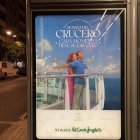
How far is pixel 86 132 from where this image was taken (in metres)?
4.14

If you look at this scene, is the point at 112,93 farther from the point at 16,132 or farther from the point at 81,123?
the point at 16,132

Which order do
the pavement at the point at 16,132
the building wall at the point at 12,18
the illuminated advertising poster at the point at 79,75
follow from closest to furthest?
the illuminated advertising poster at the point at 79,75 → the pavement at the point at 16,132 → the building wall at the point at 12,18

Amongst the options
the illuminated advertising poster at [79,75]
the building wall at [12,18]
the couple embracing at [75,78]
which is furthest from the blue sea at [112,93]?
the building wall at [12,18]

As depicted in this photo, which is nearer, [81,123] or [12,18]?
[81,123]

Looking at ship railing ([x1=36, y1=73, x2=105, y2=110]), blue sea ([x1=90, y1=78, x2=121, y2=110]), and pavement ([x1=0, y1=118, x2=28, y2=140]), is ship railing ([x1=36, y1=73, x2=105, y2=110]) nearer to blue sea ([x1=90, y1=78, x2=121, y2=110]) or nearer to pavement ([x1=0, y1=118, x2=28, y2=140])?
blue sea ([x1=90, y1=78, x2=121, y2=110])

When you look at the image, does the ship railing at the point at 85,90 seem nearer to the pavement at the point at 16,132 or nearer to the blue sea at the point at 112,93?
the blue sea at the point at 112,93

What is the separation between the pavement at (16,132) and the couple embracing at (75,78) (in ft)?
15.0

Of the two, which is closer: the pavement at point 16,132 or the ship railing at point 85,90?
the ship railing at point 85,90

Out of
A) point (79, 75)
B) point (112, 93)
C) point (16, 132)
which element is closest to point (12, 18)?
point (16, 132)

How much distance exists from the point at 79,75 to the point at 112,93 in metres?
0.41

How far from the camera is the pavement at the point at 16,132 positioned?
8709mm

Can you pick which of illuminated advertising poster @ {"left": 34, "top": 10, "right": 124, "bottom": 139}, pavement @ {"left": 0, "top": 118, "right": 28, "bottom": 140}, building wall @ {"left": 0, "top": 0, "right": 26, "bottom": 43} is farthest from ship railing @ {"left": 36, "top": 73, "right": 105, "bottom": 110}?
building wall @ {"left": 0, "top": 0, "right": 26, "bottom": 43}

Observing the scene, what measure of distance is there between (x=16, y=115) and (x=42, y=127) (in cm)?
888

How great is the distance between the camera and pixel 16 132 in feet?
30.8
